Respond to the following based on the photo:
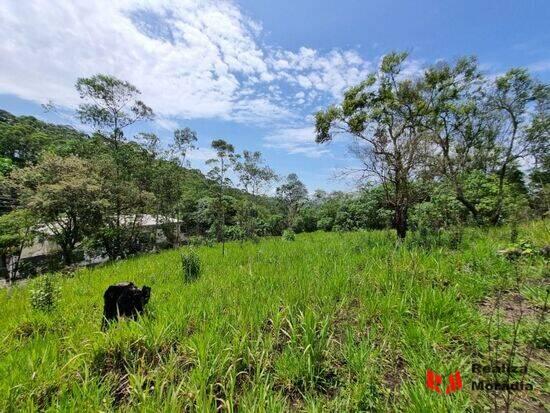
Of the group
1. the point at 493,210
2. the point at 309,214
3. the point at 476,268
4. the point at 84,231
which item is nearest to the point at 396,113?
the point at 476,268

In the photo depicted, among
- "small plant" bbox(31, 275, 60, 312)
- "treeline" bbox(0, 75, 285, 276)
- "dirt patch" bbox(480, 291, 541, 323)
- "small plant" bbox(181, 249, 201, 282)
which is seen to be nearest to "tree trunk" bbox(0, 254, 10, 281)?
"treeline" bbox(0, 75, 285, 276)

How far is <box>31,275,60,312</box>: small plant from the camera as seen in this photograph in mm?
4396

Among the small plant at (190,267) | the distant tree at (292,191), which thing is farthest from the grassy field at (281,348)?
the distant tree at (292,191)

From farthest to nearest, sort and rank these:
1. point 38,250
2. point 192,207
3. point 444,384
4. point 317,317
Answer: point 192,207 < point 38,250 < point 317,317 < point 444,384

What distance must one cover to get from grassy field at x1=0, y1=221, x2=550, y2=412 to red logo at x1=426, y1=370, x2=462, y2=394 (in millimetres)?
58

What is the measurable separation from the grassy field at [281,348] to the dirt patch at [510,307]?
0.04 metres

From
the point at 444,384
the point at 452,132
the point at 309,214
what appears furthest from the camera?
the point at 309,214

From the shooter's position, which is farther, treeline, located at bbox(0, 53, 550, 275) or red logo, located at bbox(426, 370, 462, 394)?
treeline, located at bbox(0, 53, 550, 275)

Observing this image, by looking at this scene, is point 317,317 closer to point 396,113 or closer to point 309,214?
point 396,113

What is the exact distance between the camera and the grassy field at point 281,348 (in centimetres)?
205

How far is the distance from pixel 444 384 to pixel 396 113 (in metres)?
9.06

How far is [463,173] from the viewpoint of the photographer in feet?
51.3

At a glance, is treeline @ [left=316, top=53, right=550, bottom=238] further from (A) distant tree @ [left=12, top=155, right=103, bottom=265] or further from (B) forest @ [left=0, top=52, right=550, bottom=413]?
(A) distant tree @ [left=12, top=155, right=103, bottom=265]

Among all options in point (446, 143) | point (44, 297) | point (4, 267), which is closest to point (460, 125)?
point (446, 143)
